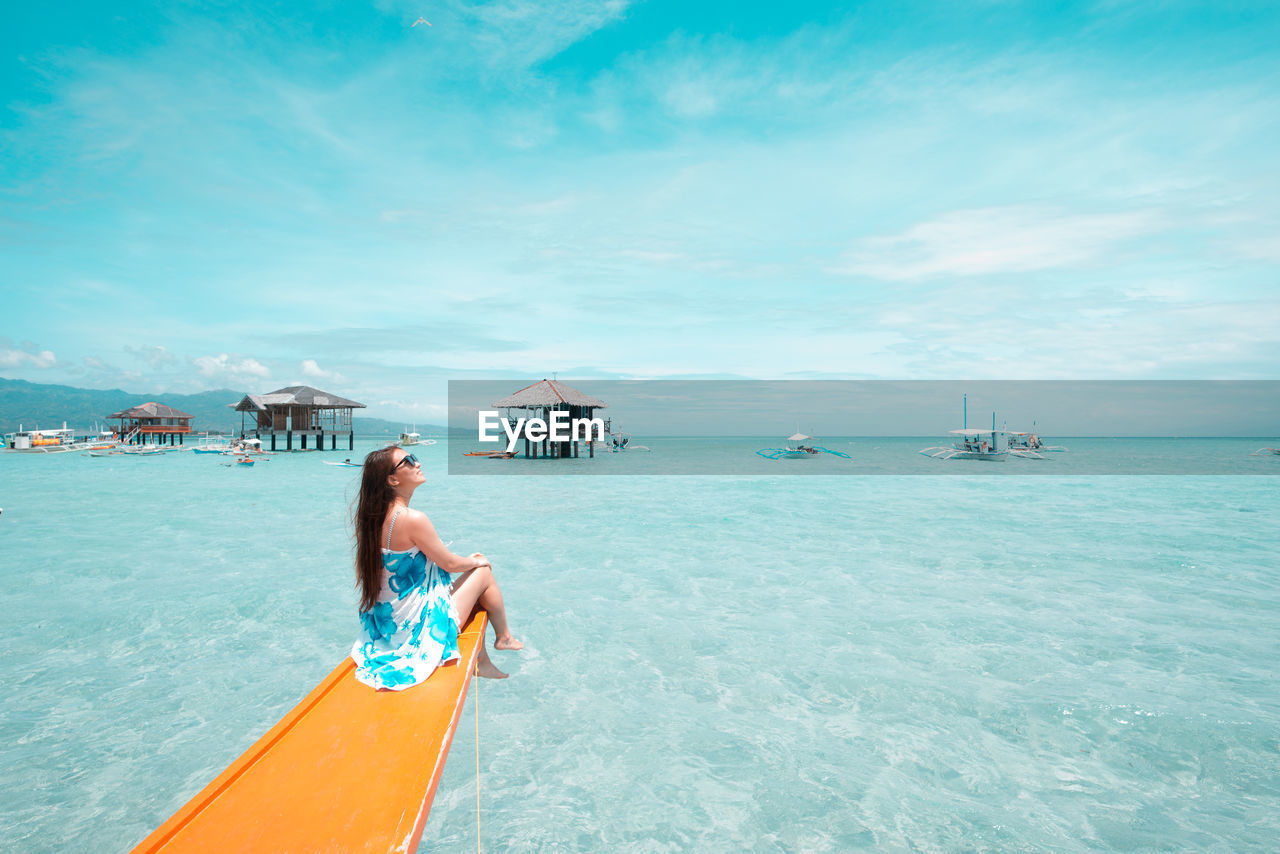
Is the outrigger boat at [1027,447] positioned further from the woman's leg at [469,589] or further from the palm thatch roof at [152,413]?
the palm thatch roof at [152,413]

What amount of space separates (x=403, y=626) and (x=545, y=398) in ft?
99.1

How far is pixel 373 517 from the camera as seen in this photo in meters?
3.12

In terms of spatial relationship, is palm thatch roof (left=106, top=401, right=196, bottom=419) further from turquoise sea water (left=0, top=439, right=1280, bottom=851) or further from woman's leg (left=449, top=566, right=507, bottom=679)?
woman's leg (left=449, top=566, right=507, bottom=679)

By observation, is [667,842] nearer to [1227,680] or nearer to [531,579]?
[1227,680]

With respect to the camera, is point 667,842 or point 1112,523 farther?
point 1112,523

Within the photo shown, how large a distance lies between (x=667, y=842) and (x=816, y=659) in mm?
2856

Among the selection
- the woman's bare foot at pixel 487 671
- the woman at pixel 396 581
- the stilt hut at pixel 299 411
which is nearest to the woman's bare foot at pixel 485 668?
the woman's bare foot at pixel 487 671

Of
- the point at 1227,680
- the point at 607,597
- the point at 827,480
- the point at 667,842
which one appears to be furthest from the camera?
the point at 827,480

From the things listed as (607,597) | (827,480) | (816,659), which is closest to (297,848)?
(816,659)

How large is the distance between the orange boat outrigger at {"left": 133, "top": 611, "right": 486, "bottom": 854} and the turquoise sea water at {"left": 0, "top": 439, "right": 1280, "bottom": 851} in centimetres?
93

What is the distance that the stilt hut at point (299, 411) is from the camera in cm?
3944

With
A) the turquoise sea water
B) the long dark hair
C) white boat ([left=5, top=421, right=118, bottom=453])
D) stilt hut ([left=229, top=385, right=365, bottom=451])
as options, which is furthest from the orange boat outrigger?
white boat ([left=5, top=421, right=118, bottom=453])

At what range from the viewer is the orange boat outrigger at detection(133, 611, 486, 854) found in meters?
1.99

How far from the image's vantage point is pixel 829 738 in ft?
13.8
